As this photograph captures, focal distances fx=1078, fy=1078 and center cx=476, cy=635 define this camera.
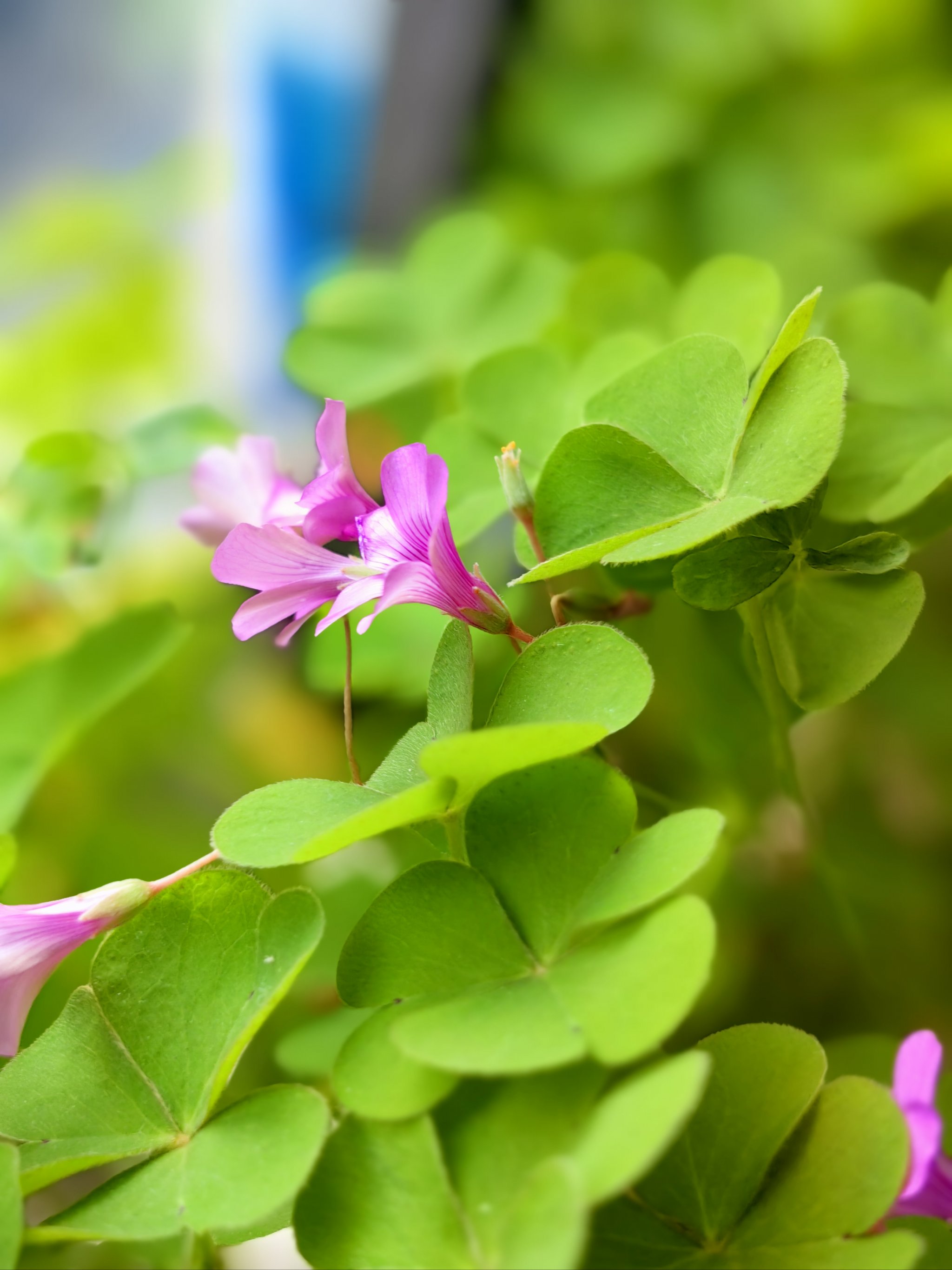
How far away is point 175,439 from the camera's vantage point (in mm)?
870

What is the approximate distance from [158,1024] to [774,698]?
0.99 ft

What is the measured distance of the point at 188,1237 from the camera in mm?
413

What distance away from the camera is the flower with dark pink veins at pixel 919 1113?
346 mm

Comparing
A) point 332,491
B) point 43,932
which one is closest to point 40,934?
point 43,932

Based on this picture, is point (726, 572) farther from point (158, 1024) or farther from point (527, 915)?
point (158, 1024)

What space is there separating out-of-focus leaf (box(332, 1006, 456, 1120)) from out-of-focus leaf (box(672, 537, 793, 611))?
207 mm

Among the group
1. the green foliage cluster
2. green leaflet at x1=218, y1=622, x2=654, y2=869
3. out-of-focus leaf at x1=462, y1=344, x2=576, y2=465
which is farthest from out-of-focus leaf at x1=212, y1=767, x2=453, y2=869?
the green foliage cluster

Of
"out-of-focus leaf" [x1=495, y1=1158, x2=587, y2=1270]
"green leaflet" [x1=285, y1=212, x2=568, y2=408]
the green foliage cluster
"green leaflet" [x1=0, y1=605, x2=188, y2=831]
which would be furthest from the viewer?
the green foliage cluster

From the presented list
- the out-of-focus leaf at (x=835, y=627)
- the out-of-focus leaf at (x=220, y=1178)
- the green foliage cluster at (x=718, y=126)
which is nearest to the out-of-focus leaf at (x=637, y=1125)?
the out-of-focus leaf at (x=220, y=1178)

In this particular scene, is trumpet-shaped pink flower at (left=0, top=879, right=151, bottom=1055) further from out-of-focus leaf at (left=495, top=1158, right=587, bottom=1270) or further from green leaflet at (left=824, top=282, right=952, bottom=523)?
green leaflet at (left=824, top=282, right=952, bottom=523)

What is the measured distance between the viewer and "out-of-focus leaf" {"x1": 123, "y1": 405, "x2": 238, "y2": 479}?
2.79 feet

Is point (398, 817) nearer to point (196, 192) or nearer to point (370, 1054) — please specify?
point (370, 1054)

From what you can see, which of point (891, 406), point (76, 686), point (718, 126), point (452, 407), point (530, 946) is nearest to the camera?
point (530, 946)

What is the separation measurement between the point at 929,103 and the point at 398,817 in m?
1.64
